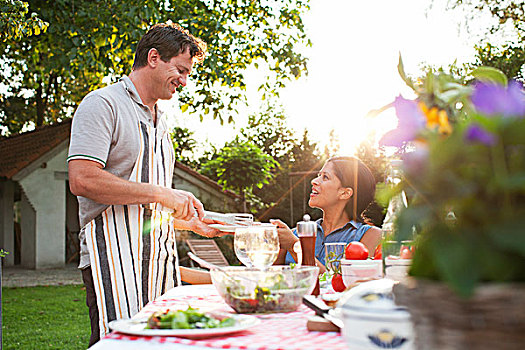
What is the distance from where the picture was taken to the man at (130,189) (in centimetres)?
203

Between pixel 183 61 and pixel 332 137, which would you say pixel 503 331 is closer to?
pixel 183 61

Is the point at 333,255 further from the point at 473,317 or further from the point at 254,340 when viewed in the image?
the point at 473,317

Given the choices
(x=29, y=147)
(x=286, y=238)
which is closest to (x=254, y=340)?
(x=286, y=238)

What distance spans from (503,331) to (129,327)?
0.75 metres

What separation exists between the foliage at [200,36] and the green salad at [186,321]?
4261 millimetres

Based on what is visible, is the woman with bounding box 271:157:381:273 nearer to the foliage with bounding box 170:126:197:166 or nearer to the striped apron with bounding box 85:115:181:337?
the striped apron with bounding box 85:115:181:337

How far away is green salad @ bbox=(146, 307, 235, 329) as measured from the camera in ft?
3.51

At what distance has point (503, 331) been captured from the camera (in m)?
0.57

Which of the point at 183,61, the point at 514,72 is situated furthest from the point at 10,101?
the point at 183,61

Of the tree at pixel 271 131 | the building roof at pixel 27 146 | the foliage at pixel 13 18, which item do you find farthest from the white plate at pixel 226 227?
the tree at pixel 271 131

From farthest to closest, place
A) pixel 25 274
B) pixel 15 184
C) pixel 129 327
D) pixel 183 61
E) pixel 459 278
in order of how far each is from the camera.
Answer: pixel 15 184
pixel 25 274
pixel 183 61
pixel 129 327
pixel 459 278

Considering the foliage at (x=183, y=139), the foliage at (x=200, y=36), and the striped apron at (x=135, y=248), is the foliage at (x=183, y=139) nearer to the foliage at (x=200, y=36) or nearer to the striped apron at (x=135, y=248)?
the foliage at (x=200, y=36)

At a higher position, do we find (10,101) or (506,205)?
(10,101)

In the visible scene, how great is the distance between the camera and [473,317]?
577 millimetres
